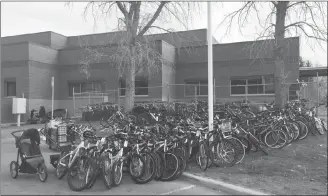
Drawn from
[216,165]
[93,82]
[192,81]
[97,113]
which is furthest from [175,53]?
[216,165]

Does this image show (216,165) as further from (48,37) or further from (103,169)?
(48,37)

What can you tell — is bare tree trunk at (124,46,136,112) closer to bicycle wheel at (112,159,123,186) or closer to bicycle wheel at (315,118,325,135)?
bicycle wheel at (315,118,325,135)

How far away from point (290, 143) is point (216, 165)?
322 centimetres

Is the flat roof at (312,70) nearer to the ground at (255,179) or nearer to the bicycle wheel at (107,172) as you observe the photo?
the ground at (255,179)

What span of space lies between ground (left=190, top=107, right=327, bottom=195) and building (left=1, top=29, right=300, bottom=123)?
13.5 meters

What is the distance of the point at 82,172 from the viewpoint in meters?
6.08

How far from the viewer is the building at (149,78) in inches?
891

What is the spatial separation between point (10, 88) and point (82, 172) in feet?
77.0

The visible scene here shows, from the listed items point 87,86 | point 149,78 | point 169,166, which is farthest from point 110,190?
point 87,86

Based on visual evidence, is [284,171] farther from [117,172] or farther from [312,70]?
[312,70]

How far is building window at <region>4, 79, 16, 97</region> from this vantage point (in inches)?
1031

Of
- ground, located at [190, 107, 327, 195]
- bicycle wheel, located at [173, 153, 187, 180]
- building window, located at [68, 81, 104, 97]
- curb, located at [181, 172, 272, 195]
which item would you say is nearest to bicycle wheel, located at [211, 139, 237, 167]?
ground, located at [190, 107, 327, 195]

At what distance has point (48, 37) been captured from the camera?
35688 millimetres

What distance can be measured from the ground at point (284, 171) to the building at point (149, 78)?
13.5 m
